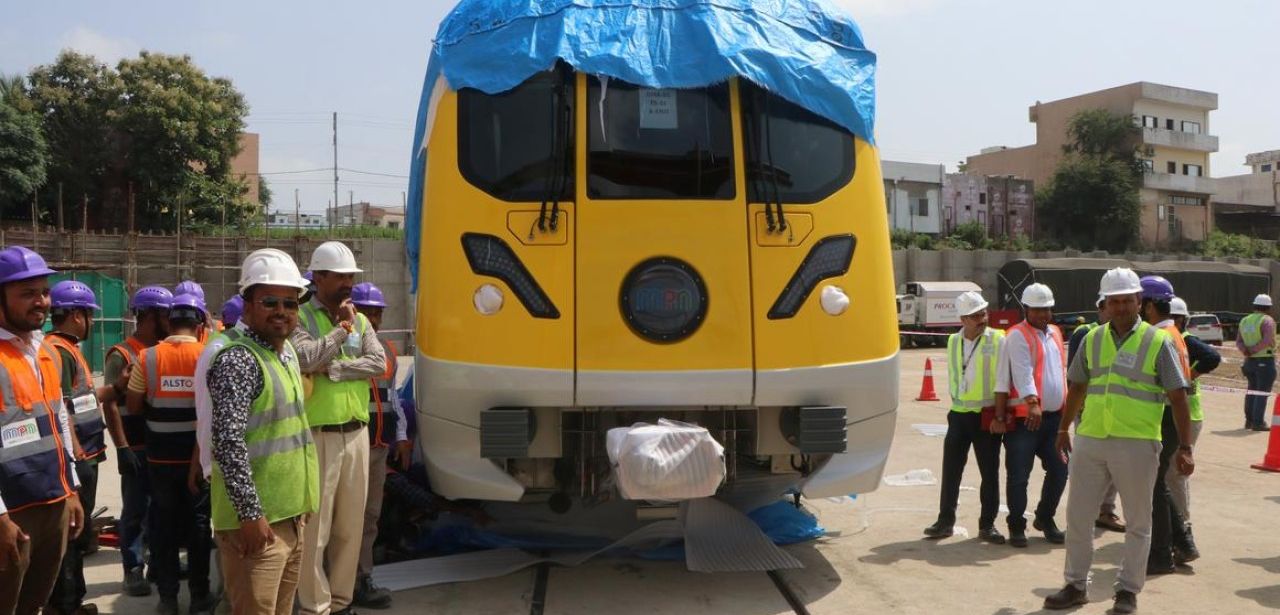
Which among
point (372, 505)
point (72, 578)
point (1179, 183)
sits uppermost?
point (1179, 183)

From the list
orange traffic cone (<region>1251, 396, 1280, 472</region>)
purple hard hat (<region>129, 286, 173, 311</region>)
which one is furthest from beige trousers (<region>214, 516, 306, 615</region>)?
orange traffic cone (<region>1251, 396, 1280, 472</region>)

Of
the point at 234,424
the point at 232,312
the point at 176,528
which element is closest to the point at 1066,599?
the point at 234,424

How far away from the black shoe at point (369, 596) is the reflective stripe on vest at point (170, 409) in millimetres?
1144

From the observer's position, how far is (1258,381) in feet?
44.5

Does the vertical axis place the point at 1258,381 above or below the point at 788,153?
below

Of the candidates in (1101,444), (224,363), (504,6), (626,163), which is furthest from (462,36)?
(1101,444)

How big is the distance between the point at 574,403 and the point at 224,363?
6.49ft

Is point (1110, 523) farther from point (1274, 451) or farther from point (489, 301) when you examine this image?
point (489, 301)

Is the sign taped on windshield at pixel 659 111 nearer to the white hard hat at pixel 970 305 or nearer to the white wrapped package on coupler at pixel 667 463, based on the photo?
the white wrapped package on coupler at pixel 667 463

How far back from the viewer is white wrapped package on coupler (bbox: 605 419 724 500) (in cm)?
488

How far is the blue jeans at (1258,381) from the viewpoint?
13.6m

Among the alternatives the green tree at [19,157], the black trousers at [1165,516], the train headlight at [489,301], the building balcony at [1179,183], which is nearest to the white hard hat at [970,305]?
the black trousers at [1165,516]

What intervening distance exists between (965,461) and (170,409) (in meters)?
5.26

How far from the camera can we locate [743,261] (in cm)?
538
